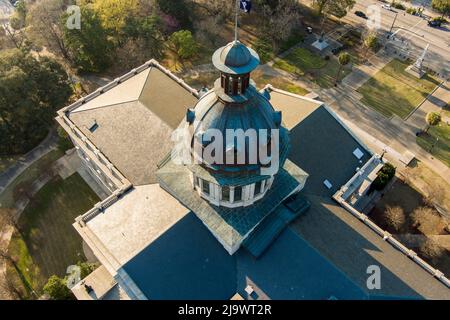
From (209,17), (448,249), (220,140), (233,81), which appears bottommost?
(448,249)

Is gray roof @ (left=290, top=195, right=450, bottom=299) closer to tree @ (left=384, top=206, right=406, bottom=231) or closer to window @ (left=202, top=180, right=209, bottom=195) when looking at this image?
window @ (left=202, top=180, right=209, bottom=195)

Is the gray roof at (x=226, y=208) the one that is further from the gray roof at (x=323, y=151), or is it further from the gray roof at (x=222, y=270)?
the gray roof at (x=323, y=151)

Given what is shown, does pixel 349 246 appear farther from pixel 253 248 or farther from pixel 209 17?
pixel 209 17

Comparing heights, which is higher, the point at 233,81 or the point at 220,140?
the point at 233,81

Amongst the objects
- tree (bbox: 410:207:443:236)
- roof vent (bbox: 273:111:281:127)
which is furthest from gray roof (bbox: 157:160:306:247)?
tree (bbox: 410:207:443:236)

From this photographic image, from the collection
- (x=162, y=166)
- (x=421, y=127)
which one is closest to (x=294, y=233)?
(x=162, y=166)

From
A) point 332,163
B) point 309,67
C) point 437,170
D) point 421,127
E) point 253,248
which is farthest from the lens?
point 309,67
